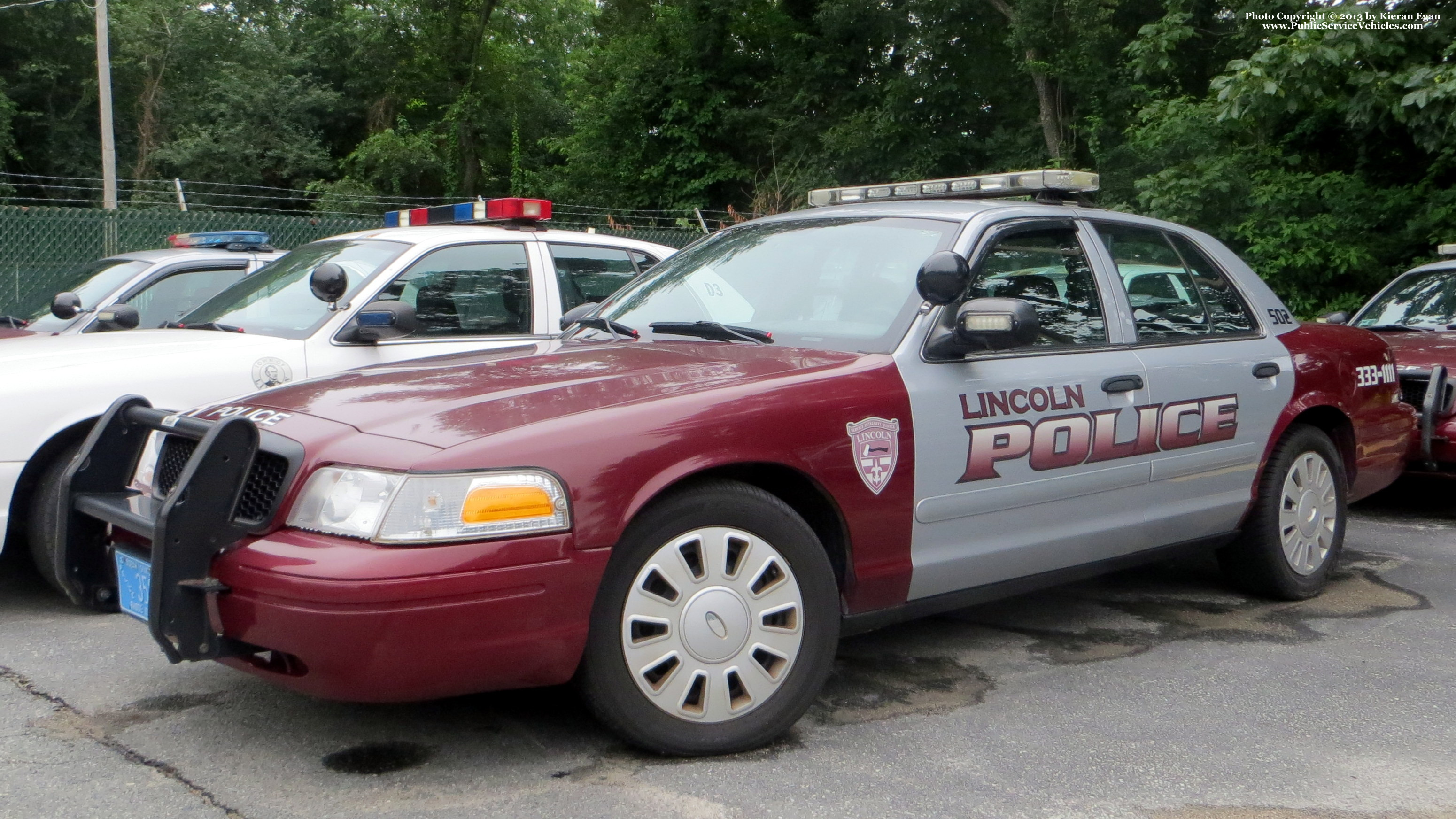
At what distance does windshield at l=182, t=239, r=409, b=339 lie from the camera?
19.1 feet

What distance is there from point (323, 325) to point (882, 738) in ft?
10.7

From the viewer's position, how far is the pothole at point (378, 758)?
3.28 m

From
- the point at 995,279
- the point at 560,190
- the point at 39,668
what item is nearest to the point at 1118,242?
the point at 995,279

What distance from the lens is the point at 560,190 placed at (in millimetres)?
31812

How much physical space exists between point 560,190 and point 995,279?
92.9 feet

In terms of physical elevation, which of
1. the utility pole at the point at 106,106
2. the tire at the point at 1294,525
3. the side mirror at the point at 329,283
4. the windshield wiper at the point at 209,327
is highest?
the utility pole at the point at 106,106

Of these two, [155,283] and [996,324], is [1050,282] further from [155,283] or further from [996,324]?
[155,283]

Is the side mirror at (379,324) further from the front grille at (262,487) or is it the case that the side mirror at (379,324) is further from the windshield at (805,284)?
the front grille at (262,487)

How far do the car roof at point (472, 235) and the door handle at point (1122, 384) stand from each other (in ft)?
10.6

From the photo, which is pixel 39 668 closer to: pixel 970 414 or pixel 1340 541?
pixel 970 414

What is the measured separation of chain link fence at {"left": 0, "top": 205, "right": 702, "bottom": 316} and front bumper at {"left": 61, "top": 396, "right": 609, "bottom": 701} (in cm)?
852

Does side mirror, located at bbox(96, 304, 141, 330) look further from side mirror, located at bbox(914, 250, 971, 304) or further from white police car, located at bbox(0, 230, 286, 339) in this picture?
side mirror, located at bbox(914, 250, 971, 304)

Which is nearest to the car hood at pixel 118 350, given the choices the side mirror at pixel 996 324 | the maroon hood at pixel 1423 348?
the side mirror at pixel 996 324

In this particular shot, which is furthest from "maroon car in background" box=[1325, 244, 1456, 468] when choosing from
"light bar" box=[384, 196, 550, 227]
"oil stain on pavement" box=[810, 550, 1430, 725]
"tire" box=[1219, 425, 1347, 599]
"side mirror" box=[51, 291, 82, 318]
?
"side mirror" box=[51, 291, 82, 318]
